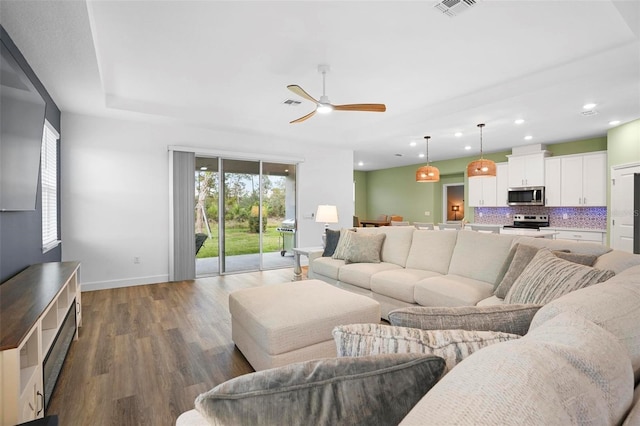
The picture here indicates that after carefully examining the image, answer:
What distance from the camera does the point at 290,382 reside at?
694 millimetres

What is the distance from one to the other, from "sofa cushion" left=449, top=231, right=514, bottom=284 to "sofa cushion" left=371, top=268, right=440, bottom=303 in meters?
0.29

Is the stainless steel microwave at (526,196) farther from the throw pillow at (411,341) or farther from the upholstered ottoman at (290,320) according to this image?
the throw pillow at (411,341)

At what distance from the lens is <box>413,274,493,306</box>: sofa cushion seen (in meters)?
2.61

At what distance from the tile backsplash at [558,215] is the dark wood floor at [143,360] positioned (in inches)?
257

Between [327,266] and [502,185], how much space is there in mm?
5167

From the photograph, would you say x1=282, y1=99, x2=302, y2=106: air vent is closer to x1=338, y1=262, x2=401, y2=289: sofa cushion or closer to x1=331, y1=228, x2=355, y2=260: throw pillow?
x1=331, y1=228, x2=355, y2=260: throw pillow

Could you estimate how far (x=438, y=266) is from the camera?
345 cm

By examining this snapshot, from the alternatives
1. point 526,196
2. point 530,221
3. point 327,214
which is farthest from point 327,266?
point 530,221

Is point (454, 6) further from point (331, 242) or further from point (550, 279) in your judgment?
point (331, 242)

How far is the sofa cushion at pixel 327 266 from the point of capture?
4.05 m

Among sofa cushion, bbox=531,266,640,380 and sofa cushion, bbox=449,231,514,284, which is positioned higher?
sofa cushion, bbox=531,266,640,380

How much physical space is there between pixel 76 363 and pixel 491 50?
14.9 ft

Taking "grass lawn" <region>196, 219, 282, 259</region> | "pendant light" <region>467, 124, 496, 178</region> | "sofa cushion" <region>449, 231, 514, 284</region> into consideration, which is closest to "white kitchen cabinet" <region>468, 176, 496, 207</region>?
"pendant light" <region>467, 124, 496, 178</region>

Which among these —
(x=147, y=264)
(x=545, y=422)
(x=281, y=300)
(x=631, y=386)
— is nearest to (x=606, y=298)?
(x=631, y=386)
